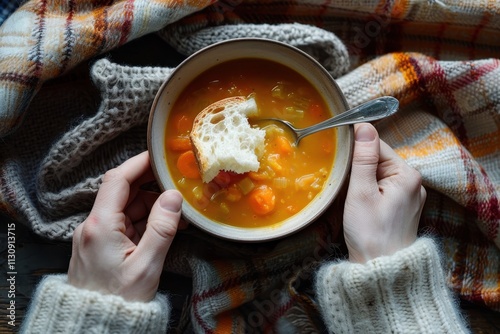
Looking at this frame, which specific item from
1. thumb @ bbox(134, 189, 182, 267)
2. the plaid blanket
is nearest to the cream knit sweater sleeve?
the plaid blanket

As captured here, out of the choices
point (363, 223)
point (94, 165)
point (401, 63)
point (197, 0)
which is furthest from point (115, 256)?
point (401, 63)

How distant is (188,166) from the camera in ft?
6.27

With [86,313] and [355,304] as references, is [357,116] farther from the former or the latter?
[86,313]

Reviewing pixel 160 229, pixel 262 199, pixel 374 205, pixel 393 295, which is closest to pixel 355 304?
pixel 393 295

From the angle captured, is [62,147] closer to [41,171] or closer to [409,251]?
[41,171]

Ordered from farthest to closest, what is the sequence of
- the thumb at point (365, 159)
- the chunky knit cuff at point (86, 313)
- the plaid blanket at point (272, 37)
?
the plaid blanket at point (272, 37) → the thumb at point (365, 159) → the chunky knit cuff at point (86, 313)

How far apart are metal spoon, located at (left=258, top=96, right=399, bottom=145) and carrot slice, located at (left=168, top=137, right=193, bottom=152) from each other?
10.8 inches

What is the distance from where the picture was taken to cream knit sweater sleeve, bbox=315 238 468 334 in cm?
181

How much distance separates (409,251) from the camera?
183 cm

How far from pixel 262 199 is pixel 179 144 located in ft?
1.10

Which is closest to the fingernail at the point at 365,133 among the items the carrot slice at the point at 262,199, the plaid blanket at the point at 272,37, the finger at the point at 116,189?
the plaid blanket at the point at 272,37

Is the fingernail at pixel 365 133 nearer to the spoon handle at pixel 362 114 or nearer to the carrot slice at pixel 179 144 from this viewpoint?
the spoon handle at pixel 362 114

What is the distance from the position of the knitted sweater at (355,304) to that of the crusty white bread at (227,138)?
46 centimetres

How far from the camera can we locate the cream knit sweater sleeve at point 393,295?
1809 millimetres
